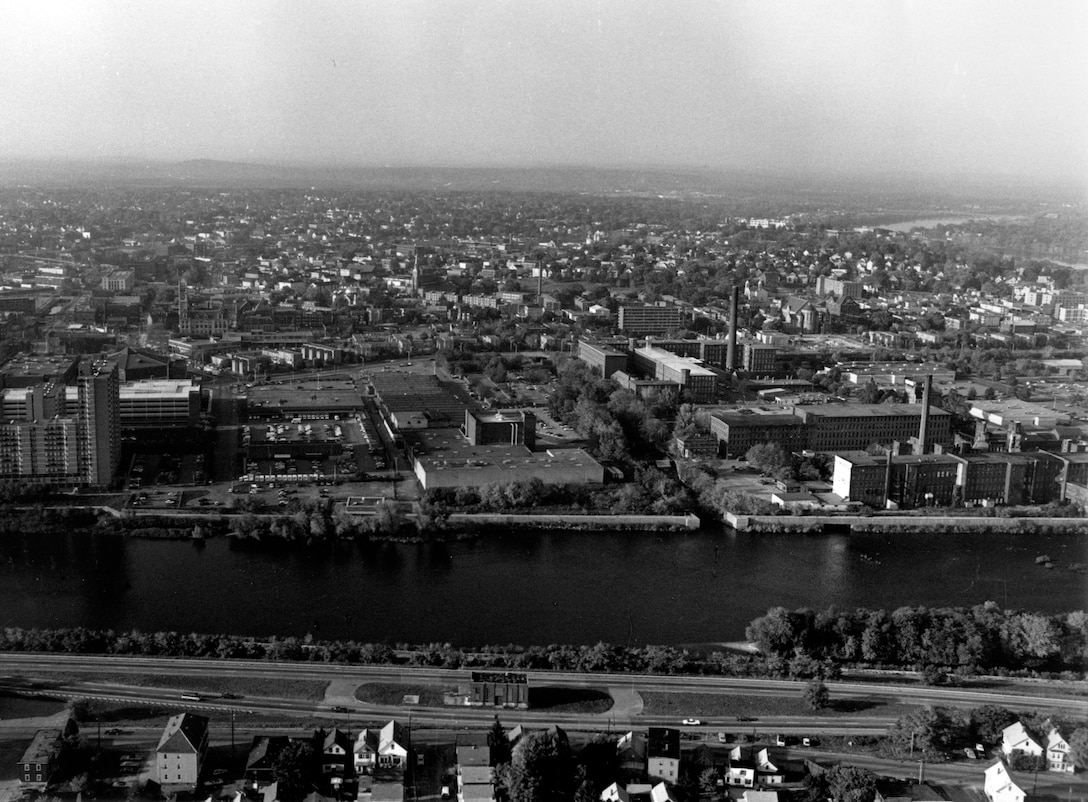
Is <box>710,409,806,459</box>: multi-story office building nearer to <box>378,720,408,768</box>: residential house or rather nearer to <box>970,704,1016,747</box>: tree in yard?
<box>970,704,1016,747</box>: tree in yard

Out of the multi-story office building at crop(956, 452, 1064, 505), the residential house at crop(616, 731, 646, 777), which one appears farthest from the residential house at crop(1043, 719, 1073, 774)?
the multi-story office building at crop(956, 452, 1064, 505)

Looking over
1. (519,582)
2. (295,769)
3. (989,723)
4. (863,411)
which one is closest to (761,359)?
(863,411)

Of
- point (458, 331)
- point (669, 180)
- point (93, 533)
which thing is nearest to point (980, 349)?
point (458, 331)

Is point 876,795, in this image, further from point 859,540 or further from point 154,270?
point 154,270

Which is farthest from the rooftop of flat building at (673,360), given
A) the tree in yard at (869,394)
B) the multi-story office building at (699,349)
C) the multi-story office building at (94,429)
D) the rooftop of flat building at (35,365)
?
the rooftop of flat building at (35,365)

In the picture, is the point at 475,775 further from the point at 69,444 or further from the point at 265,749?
the point at 69,444

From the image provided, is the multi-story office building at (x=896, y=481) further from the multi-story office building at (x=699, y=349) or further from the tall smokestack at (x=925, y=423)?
the multi-story office building at (x=699, y=349)
